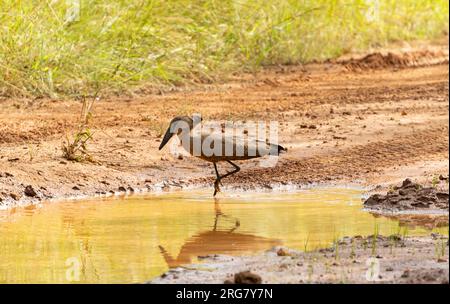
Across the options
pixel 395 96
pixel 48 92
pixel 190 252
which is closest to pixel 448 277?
pixel 190 252

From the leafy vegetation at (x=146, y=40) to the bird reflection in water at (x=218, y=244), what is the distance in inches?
145

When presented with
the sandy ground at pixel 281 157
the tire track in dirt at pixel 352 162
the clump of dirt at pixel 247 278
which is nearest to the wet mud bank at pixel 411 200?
the sandy ground at pixel 281 157

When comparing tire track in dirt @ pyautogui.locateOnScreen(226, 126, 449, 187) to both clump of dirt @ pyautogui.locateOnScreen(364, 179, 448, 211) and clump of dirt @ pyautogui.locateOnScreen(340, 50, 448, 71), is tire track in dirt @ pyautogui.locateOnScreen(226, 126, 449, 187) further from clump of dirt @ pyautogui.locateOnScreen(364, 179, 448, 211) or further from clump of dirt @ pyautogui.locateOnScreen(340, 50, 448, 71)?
clump of dirt @ pyautogui.locateOnScreen(340, 50, 448, 71)


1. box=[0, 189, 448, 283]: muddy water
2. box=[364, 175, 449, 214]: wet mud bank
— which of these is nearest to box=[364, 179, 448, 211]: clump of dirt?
box=[364, 175, 449, 214]: wet mud bank

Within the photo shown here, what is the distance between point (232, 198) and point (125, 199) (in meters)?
0.77

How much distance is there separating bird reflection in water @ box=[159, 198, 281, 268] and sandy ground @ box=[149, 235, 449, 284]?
188 mm

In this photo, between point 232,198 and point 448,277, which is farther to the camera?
point 232,198

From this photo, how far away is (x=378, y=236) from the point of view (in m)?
5.89

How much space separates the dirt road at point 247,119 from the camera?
8.41 m

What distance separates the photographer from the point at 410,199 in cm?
727

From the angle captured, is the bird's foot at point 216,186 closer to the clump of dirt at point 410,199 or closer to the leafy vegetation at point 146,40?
the clump of dirt at point 410,199

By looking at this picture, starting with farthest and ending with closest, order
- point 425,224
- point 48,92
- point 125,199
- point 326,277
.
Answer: point 48,92 < point 125,199 < point 425,224 < point 326,277

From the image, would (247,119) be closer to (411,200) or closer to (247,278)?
(411,200)
